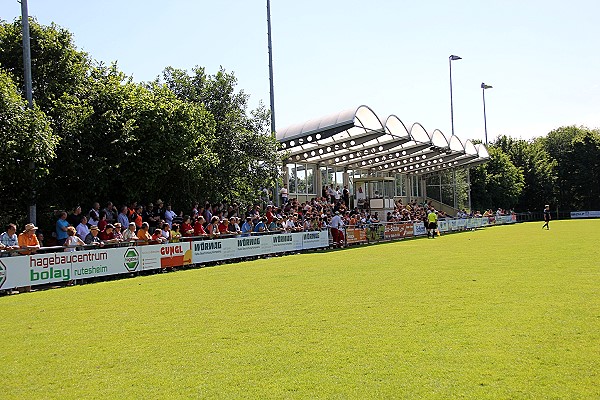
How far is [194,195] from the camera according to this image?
87.9 ft

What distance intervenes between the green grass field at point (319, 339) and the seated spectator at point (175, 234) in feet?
18.0

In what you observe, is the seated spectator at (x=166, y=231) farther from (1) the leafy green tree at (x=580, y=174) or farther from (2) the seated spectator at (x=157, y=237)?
(1) the leafy green tree at (x=580, y=174)

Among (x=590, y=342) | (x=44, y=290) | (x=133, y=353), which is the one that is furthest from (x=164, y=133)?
(x=590, y=342)

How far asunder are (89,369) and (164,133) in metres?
17.5

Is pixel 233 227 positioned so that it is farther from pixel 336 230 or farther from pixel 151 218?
pixel 336 230

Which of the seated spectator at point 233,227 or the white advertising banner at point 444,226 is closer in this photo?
the seated spectator at point 233,227

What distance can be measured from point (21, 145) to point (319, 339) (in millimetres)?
13783

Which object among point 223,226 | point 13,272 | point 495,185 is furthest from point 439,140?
Result: point 13,272

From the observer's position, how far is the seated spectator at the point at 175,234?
19.0 metres

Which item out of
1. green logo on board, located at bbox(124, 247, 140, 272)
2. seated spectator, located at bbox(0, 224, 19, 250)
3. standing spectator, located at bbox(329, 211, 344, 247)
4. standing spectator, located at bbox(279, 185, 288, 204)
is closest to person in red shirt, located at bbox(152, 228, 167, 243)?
green logo on board, located at bbox(124, 247, 140, 272)

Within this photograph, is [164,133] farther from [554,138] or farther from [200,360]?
[554,138]

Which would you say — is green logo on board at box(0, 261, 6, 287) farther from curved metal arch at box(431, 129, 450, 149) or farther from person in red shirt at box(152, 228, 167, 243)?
curved metal arch at box(431, 129, 450, 149)

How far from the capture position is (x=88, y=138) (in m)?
21.4

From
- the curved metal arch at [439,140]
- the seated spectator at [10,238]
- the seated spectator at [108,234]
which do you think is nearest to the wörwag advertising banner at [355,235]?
the curved metal arch at [439,140]
